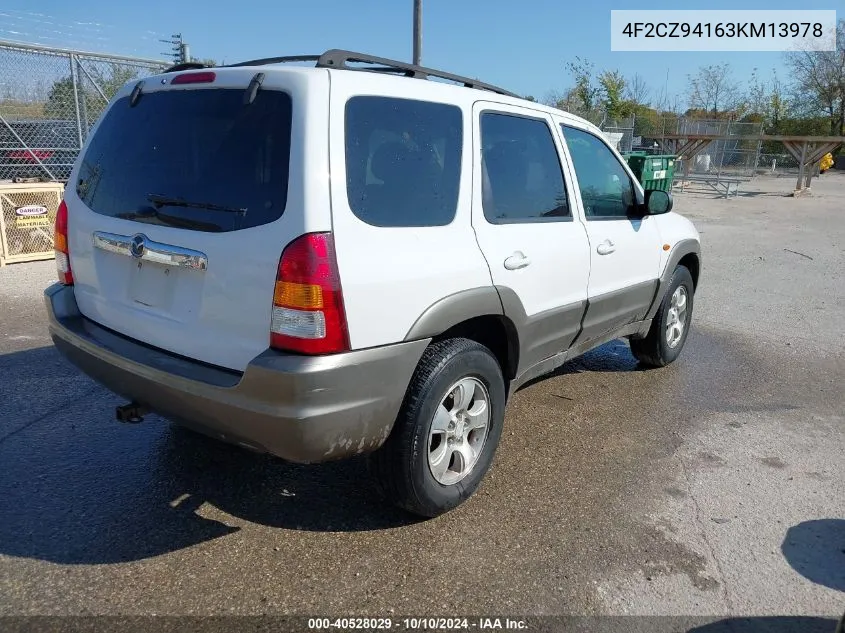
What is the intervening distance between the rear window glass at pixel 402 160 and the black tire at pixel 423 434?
589 millimetres

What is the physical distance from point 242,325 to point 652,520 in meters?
2.11

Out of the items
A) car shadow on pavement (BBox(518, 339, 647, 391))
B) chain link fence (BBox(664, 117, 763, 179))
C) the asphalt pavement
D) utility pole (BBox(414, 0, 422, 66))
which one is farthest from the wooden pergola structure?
the asphalt pavement

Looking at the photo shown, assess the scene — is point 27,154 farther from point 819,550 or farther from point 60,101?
point 819,550

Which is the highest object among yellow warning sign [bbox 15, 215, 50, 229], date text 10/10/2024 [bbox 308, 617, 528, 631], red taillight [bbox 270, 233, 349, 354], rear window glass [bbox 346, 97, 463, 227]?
rear window glass [bbox 346, 97, 463, 227]

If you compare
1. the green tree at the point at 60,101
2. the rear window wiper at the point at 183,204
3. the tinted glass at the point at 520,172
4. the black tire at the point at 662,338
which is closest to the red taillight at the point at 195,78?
the rear window wiper at the point at 183,204

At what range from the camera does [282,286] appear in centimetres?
236

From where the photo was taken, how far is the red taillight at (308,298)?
2.34 meters

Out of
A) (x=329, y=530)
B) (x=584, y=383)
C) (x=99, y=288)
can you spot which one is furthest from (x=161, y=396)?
(x=584, y=383)

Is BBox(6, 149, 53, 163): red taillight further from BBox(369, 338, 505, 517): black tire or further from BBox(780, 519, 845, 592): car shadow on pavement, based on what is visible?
BBox(780, 519, 845, 592): car shadow on pavement

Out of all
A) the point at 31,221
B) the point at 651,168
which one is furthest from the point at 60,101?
the point at 651,168

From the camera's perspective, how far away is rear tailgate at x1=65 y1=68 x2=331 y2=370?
94.1 inches

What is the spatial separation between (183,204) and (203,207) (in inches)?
4.6

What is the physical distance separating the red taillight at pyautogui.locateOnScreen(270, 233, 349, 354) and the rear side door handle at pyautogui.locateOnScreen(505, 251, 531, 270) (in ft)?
3.41

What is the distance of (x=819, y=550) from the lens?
2.91m
